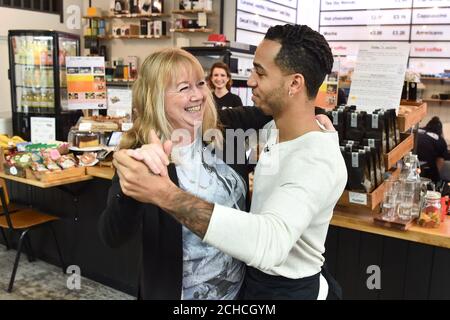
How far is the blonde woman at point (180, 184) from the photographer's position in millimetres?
1450

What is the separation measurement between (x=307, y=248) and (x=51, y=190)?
328cm

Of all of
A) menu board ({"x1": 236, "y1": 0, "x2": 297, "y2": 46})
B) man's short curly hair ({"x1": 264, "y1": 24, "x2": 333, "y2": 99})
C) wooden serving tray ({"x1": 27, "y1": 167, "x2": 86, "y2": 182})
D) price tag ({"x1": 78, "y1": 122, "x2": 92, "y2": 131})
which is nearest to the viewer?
man's short curly hair ({"x1": 264, "y1": 24, "x2": 333, "y2": 99})

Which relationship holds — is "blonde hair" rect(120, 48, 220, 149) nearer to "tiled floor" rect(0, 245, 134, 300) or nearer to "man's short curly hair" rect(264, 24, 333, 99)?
"man's short curly hair" rect(264, 24, 333, 99)

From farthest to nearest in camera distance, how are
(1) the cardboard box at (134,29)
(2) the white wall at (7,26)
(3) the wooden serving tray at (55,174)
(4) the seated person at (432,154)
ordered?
(1) the cardboard box at (134,29) → (2) the white wall at (7,26) → (4) the seated person at (432,154) → (3) the wooden serving tray at (55,174)

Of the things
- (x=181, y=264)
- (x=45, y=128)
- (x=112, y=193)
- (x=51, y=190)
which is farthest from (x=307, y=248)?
(x=45, y=128)

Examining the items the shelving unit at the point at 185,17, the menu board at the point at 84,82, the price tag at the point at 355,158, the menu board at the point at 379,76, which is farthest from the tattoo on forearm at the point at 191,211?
the shelving unit at the point at 185,17

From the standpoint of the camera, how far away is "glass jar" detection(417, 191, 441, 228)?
7.55 ft

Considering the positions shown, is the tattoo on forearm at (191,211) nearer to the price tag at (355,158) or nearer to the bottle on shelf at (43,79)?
the price tag at (355,158)

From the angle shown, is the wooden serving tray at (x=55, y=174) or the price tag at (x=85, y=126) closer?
the wooden serving tray at (x=55, y=174)

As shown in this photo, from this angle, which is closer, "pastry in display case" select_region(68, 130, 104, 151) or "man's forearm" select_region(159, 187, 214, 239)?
"man's forearm" select_region(159, 187, 214, 239)

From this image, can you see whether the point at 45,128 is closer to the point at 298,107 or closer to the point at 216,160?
the point at 216,160

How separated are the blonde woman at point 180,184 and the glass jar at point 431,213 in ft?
3.84

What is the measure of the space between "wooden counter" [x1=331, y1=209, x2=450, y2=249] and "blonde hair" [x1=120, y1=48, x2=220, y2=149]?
1283mm

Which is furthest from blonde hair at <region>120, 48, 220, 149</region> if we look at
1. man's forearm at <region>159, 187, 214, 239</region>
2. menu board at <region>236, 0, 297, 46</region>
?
Answer: menu board at <region>236, 0, 297, 46</region>
